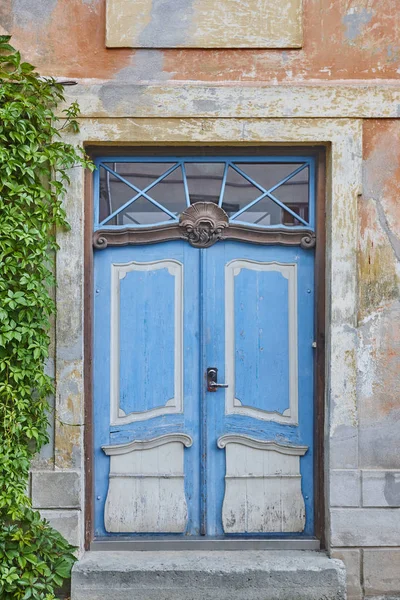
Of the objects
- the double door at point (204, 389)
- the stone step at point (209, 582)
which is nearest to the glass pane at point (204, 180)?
the double door at point (204, 389)

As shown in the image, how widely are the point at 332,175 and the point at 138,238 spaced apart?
57.0 inches

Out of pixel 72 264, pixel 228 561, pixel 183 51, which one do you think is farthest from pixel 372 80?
pixel 228 561

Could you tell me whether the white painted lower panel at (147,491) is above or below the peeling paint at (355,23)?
below

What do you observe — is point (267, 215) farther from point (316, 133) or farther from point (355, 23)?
point (355, 23)

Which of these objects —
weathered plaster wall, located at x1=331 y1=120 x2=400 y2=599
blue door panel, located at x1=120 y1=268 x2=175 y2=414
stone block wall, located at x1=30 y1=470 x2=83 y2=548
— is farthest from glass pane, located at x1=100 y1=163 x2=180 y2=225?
stone block wall, located at x1=30 y1=470 x2=83 y2=548

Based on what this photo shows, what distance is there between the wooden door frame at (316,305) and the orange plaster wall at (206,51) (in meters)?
0.49

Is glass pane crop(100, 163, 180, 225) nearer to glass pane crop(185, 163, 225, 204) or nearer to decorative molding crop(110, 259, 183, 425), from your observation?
glass pane crop(185, 163, 225, 204)

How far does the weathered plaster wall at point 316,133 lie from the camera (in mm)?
4480

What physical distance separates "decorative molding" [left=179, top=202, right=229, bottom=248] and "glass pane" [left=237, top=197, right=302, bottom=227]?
0.15 meters

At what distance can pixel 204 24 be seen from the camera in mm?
4543

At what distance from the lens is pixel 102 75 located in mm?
4539

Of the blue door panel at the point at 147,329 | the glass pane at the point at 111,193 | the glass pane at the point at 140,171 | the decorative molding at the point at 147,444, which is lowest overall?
the decorative molding at the point at 147,444

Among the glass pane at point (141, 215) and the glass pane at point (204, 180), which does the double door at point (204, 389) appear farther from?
the glass pane at point (204, 180)

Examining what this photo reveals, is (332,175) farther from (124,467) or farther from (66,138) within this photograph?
(124,467)
